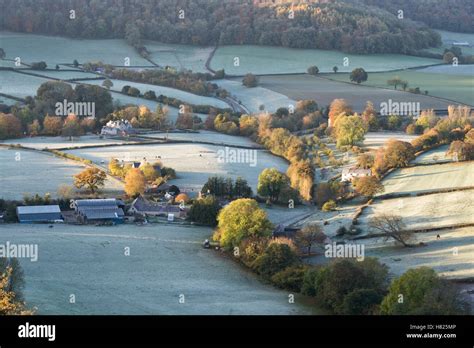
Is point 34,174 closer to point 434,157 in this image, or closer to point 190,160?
point 190,160

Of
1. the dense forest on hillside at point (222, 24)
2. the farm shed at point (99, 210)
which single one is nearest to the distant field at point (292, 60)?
the dense forest on hillside at point (222, 24)

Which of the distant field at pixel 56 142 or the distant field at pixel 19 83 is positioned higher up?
the distant field at pixel 19 83

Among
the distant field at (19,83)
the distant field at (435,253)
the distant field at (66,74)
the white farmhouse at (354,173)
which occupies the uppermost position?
the distant field at (66,74)

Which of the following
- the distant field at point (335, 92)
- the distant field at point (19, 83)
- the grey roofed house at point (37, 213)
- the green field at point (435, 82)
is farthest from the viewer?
the green field at point (435, 82)

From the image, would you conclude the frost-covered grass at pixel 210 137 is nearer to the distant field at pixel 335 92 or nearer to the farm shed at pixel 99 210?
the distant field at pixel 335 92

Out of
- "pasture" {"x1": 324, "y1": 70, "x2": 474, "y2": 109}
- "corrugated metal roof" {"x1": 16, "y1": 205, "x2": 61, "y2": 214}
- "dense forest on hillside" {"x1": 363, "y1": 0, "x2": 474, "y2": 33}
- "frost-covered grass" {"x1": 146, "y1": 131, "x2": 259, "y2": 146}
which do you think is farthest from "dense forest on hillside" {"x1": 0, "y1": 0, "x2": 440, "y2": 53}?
"corrugated metal roof" {"x1": 16, "y1": 205, "x2": 61, "y2": 214}

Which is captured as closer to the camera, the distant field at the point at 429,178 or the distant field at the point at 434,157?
the distant field at the point at 429,178
